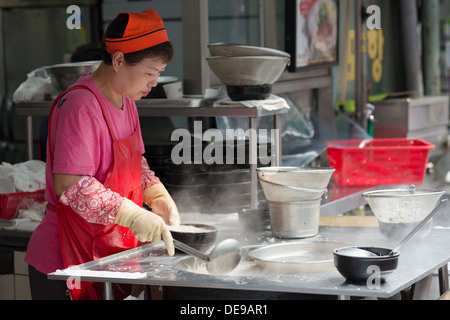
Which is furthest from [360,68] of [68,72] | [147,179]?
[147,179]

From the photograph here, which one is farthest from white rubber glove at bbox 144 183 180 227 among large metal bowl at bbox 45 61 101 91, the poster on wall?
the poster on wall

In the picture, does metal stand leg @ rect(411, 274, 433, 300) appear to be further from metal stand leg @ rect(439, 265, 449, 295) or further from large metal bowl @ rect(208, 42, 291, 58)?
large metal bowl @ rect(208, 42, 291, 58)

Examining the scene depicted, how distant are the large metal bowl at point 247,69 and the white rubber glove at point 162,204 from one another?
0.89 metres

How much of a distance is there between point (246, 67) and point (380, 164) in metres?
1.58

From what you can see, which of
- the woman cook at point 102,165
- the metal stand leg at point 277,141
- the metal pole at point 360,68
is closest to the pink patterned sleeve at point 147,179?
the woman cook at point 102,165

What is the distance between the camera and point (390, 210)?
9.05 feet

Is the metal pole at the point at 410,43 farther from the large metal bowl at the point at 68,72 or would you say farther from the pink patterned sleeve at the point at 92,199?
the pink patterned sleeve at the point at 92,199

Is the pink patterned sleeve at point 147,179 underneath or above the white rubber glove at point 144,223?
above

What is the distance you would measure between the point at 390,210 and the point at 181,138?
1623mm

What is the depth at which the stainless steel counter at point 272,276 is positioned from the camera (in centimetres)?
217

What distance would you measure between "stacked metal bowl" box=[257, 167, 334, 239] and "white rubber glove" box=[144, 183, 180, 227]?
38 centimetres

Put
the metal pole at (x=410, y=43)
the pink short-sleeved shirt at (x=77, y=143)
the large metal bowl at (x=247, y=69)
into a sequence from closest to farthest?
the pink short-sleeved shirt at (x=77, y=143)
the large metal bowl at (x=247, y=69)
the metal pole at (x=410, y=43)
